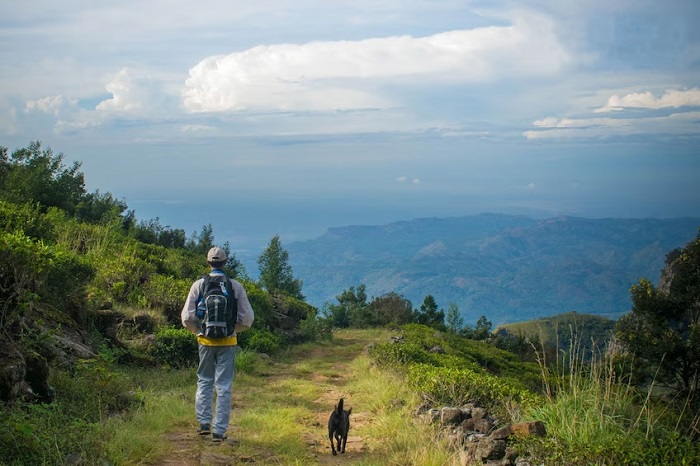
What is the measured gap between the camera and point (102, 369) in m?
7.92

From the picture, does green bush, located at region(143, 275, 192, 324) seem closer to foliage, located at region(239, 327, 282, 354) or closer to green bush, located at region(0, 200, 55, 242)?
foliage, located at region(239, 327, 282, 354)

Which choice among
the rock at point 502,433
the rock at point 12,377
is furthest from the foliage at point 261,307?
the rock at point 502,433

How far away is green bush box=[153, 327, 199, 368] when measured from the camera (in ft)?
42.8

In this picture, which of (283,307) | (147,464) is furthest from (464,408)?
(283,307)

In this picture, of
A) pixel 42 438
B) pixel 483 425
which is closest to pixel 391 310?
pixel 483 425

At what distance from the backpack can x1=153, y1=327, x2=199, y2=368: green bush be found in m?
5.44

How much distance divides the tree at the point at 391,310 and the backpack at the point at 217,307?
27.1 metres

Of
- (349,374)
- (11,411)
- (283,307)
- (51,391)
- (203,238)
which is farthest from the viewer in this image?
(203,238)

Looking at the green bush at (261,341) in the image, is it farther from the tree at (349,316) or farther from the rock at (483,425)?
the tree at (349,316)

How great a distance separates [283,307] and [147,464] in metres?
16.1

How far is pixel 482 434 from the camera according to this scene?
307 inches

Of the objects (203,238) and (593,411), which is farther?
(203,238)

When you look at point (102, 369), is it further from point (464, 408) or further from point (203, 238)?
point (203, 238)

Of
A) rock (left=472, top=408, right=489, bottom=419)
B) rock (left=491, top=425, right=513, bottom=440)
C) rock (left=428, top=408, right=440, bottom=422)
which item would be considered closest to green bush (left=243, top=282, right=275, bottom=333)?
rock (left=428, top=408, right=440, bottom=422)
